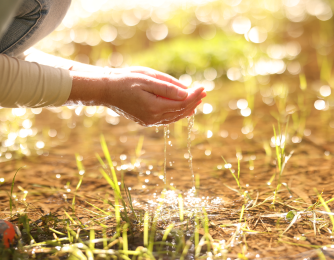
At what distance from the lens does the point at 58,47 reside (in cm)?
457

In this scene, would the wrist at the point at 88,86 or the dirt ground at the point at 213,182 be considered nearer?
the dirt ground at the point at 213,182

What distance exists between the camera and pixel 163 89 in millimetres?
1341

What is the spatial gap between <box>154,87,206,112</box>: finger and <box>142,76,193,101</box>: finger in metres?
0.02

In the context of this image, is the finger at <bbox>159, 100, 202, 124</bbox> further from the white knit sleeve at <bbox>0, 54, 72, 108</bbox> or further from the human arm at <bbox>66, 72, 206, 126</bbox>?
the white knit sleeve at <bbox>0, 54, 72, 108</bbox>

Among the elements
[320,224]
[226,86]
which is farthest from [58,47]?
[320,224]

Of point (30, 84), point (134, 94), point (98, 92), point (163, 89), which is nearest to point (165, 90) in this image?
point (163, 89)

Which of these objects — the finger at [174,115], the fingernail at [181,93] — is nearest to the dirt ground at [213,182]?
the finger at [174,115]

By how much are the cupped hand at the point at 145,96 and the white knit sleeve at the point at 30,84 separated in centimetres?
16

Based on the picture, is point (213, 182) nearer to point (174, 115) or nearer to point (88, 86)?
→ point (174, 115)

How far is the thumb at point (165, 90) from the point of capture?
52.4 inches

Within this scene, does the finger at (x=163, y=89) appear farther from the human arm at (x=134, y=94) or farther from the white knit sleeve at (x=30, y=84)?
the white knit sleeve at (x=30, y=84)

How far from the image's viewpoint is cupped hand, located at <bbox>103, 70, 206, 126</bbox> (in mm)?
1327

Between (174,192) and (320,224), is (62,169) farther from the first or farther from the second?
(320,224)

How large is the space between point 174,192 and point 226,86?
6.00ft
